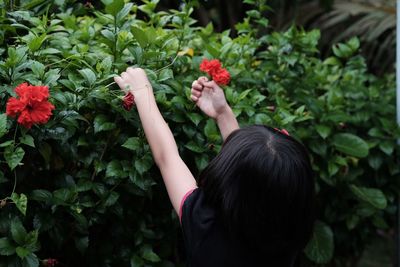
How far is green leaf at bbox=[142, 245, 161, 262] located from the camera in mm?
2045

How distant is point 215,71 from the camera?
2150 mm

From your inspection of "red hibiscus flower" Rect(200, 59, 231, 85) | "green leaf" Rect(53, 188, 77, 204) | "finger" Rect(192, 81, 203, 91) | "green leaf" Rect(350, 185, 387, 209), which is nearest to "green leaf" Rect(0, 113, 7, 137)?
"green leaf" Rect(53, 188, 77, 204)

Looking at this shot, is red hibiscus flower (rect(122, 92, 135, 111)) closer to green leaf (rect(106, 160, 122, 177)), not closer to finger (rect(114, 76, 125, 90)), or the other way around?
finger (rect(114, 76, 125, 90))

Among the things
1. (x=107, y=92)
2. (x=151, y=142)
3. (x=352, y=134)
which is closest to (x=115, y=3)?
(x=107, y=92)

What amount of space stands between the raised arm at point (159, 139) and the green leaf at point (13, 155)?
0.36 meters

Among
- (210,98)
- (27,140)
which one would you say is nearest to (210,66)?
(210,98)

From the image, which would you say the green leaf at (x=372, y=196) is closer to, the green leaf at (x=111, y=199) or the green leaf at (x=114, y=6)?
the green leaf at (x=111, y=199)

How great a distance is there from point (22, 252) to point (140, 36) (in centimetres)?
77

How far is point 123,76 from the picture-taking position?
189 cm

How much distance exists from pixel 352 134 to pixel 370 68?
3.48 m

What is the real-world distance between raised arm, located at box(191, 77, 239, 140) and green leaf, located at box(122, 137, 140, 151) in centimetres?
26

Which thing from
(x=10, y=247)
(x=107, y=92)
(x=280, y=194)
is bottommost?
(x=10, y=247)

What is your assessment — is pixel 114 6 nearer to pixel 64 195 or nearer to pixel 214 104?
pixel 214 104

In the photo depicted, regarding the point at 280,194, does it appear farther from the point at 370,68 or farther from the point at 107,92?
the point at 370,68
